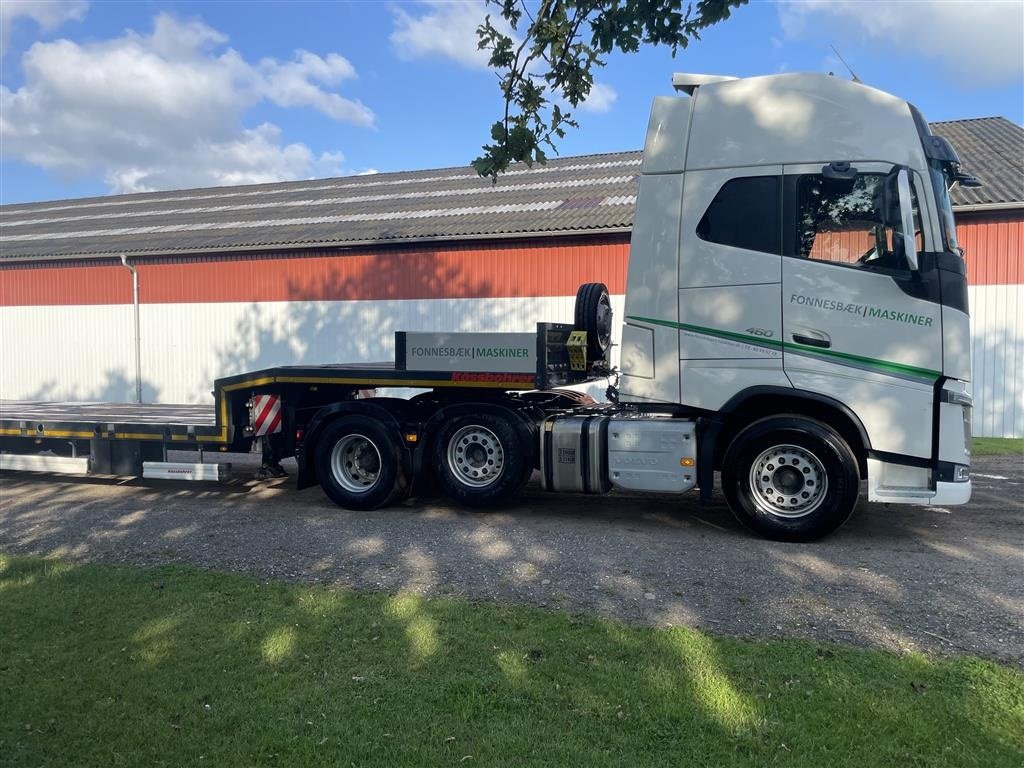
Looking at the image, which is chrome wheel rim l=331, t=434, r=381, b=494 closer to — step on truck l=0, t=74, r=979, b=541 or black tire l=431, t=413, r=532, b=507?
step on truck l=0, t=74, r=979, b=541

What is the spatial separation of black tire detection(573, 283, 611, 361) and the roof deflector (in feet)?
6.56

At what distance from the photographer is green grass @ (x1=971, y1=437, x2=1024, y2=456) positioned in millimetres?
12555

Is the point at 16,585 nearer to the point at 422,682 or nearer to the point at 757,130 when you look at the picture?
the point at 422,682

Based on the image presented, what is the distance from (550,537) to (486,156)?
10.6 feet

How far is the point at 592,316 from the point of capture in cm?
812

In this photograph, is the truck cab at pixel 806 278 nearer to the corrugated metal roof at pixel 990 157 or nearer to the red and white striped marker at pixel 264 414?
the red and white striped marker at pixel 264 414

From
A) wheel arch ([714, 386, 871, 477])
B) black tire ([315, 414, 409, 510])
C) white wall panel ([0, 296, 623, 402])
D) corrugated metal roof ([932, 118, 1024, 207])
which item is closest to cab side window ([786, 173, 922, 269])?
wheel arch ([714, 386, 871, 477])

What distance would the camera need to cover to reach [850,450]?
6.50 metres

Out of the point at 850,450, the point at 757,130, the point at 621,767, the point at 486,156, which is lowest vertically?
the point at 621,767

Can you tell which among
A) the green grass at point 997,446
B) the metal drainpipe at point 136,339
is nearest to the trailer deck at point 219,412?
the green grass at point 997,446

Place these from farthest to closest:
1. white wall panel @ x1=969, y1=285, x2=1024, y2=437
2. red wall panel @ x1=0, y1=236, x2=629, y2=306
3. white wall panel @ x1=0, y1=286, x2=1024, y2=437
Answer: white wall panel @ x1=0, y1=286, x2=1024, y2=437 < red wall panel @ x1=0, y1=236, x2=629, y2=306 < white wall panel @ x1=969, y1=285, x2=1024, y2=437

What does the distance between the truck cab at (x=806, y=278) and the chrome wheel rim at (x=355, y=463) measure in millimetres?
2924

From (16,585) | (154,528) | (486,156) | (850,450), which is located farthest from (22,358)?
(850,450)

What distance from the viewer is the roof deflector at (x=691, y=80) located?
22.7 ft
